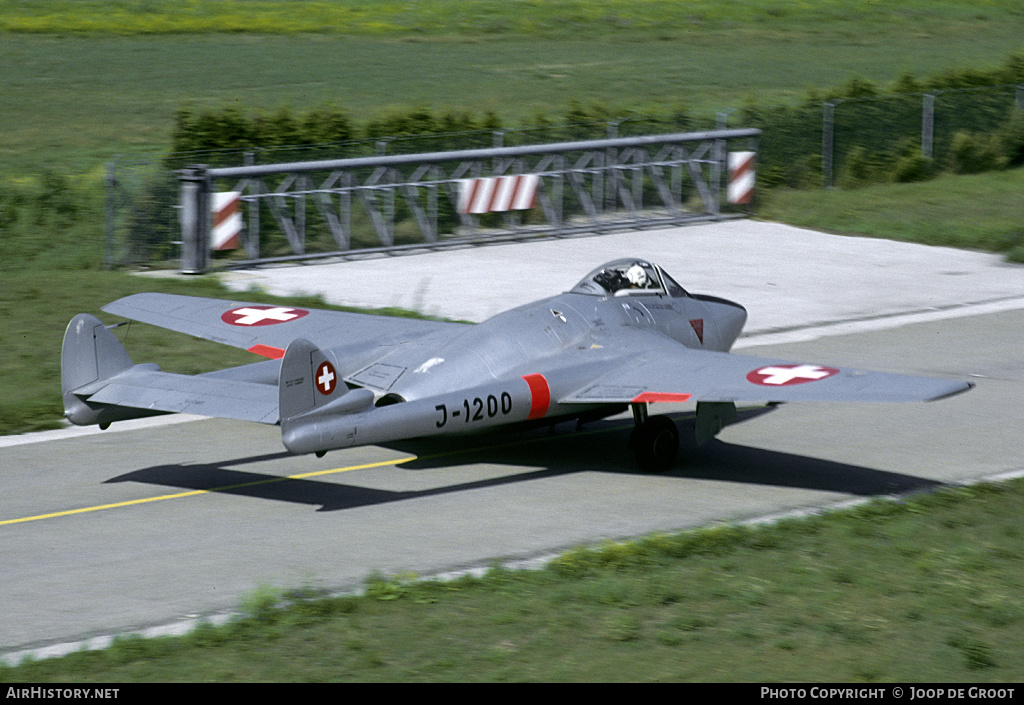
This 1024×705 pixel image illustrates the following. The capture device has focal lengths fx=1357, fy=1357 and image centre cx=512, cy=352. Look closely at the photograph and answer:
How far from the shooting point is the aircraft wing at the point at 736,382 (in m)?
13.8

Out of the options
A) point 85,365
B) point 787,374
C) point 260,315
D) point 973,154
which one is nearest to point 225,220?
point 260,315

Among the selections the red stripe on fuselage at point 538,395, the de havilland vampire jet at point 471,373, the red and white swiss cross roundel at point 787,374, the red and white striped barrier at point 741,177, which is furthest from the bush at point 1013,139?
the red stripe on fuselage at point 538,395

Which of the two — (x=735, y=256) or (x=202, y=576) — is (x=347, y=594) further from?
(x=735, y=256)

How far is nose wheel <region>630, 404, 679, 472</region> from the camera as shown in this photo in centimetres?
1584

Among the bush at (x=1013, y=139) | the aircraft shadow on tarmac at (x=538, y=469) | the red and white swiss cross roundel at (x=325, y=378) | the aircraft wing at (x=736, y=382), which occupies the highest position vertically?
the bush at (x=1013, y=139)

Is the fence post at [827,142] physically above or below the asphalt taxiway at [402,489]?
above

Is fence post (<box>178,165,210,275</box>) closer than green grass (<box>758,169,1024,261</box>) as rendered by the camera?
Yes

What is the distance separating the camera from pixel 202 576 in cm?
1218

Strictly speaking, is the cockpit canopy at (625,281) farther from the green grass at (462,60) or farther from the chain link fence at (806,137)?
the green grass at (462,60)

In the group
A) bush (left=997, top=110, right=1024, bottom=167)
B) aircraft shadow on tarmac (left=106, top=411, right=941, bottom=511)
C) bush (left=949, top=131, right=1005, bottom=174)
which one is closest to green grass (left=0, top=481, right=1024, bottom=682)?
aircraft shadow on tarmac (left=106, top=411, right=941, bottom=511)

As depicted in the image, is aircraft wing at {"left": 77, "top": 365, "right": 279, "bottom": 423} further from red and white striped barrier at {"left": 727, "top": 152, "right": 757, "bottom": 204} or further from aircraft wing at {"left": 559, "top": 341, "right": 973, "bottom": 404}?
red and white striped barrier at {"left": 727, "top": 152, "right": 757, "bottom": 204}

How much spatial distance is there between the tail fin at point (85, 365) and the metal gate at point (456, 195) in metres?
13.5

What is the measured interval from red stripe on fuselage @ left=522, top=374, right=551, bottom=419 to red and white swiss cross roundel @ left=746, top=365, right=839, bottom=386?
2271mm
